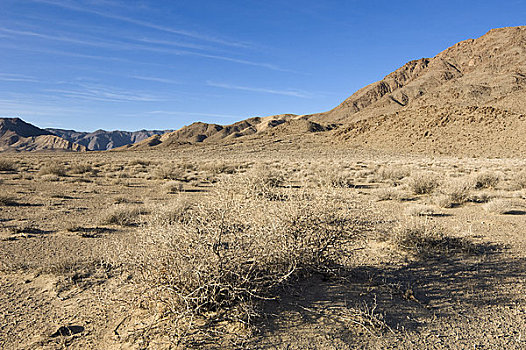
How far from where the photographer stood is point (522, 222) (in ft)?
27.6

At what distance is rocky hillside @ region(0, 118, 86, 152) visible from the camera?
144 meters

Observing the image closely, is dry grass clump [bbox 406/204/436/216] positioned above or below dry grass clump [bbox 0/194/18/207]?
above

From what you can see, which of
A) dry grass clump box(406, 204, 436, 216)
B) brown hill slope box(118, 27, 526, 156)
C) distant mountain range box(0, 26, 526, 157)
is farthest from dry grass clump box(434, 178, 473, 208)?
brown hill slope box(118, 27, 526, 156)

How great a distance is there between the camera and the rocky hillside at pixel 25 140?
144 metres

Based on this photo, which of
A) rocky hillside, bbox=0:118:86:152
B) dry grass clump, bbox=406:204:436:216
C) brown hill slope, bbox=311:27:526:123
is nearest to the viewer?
dry grass clump, bbox=406:204:436:216

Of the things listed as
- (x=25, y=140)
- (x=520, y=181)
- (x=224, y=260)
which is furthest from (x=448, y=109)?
(x=25, y=140)

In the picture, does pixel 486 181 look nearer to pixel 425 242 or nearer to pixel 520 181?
pixel 520 181

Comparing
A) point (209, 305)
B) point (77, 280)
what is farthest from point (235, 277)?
point (77, 280)

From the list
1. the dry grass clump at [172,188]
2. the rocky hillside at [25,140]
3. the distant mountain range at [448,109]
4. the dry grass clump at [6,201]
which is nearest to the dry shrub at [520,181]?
the dry grass clump at [172,188]

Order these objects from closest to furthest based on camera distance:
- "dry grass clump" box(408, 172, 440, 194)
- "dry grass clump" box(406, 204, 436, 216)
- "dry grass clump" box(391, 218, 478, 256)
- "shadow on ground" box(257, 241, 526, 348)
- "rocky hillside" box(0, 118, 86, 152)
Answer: "shadow on ground" box(257, 241, 526, 348), "dry grass clump" box(391, 218, 478, 256), "dry grass clump" box(406, 204, 436, 216), "dry grass clump" box(408, 172, 440, 194), "rocky hillside" box(0, 118, 86, 152)

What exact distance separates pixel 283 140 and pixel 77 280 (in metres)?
65.2

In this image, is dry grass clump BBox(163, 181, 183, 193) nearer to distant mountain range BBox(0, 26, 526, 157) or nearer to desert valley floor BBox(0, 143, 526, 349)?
desert valley floor BBox(0, 143, 526, 349)

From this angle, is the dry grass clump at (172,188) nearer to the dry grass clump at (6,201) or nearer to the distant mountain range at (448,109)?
the dry grass clump at (6,201)

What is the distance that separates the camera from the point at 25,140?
150875 millimetres
